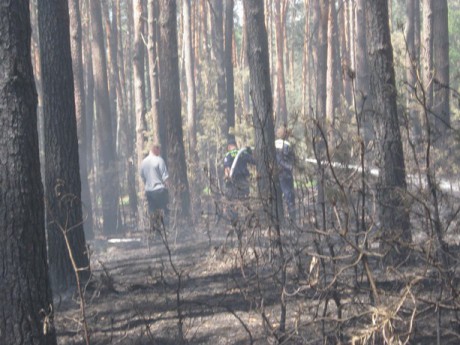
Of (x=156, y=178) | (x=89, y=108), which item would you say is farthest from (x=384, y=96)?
(x=89, y=108)

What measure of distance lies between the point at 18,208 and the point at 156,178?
11.5m

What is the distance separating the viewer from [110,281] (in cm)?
909

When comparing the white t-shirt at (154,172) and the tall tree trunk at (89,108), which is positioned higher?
the tall tree trunk at (89,108)

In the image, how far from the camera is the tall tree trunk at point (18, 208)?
5559mm

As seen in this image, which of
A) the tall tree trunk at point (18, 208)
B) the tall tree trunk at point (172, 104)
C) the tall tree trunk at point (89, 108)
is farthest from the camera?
the tall tree trunk at point (89, 108)

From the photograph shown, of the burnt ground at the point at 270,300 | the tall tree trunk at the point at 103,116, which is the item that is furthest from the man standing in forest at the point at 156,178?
the tall tree trunk at the point at 103,116

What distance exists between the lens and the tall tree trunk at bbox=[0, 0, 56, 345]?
219 inches

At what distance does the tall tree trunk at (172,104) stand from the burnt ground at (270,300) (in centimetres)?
740

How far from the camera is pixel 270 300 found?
26.1 feet

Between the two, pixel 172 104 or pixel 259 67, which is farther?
pixel 172 104

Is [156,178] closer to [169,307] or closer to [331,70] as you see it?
[169,307]

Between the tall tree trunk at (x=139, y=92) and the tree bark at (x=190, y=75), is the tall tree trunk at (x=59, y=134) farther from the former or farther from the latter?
the tree bark at (x=190, y=75)

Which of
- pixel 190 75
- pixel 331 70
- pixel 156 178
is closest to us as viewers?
pixel 156 178

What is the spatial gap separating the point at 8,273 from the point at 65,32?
4.59 m
